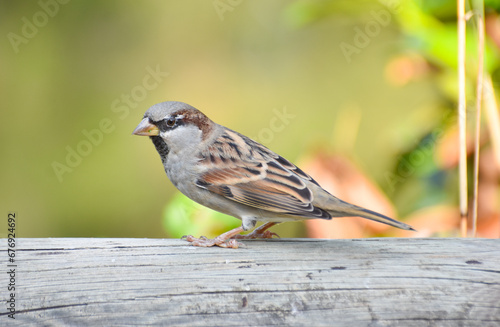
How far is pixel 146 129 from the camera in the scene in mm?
2355

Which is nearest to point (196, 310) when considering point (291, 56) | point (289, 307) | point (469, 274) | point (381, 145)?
point (289, 307)

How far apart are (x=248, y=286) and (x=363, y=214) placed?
67cm

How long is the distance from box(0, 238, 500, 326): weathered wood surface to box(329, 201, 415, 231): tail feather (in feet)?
0.41

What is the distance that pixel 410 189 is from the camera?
3.17 metres

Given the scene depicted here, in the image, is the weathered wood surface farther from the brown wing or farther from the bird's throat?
the bird's throat

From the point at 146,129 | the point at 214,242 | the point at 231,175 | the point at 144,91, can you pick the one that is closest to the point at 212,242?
the point at 214,242

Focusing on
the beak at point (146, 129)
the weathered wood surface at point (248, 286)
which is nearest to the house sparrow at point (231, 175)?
the beak at point (146, 129)

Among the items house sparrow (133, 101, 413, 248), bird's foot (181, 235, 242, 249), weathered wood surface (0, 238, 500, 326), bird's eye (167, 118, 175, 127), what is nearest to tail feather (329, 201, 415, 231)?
house sparrow (133, 101, 413, 248)

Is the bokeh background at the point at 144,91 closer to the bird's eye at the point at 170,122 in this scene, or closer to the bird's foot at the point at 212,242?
the bird's eye at the point at 170,122

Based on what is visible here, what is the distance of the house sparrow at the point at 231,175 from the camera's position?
2318 mm

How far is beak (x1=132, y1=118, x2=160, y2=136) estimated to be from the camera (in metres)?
2.33

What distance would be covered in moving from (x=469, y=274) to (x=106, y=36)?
383 centimetres

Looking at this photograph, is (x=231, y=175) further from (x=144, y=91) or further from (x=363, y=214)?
(x=144, y=91)

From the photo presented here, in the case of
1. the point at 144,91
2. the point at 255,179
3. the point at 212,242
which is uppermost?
the point at 144,91
